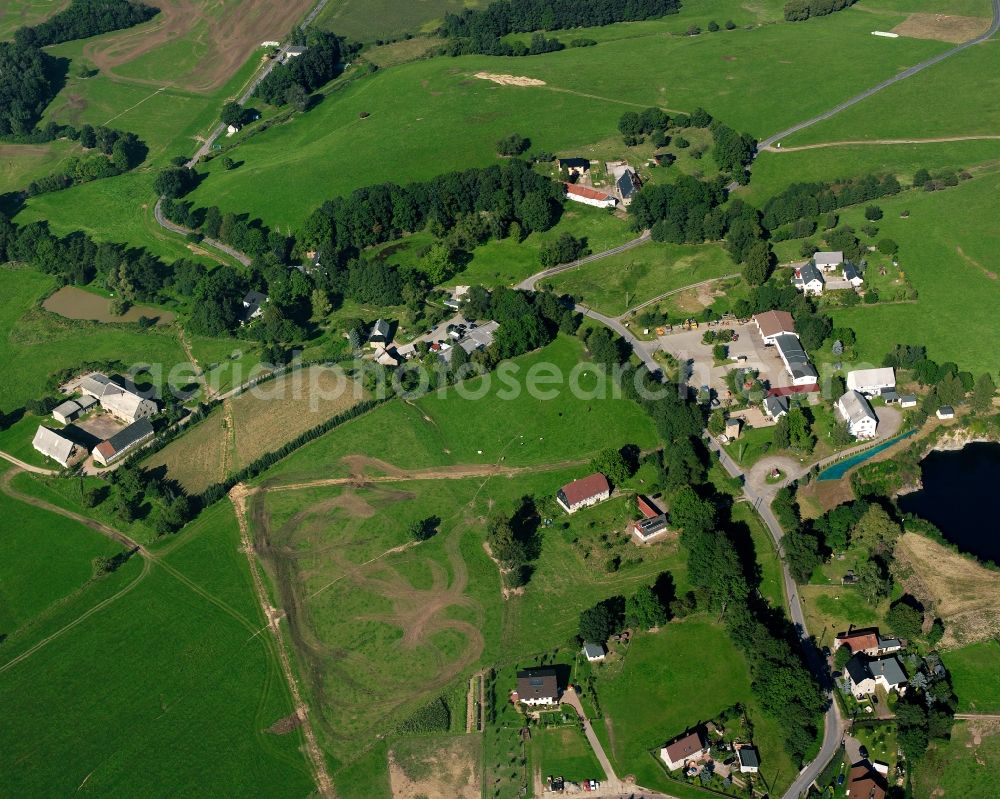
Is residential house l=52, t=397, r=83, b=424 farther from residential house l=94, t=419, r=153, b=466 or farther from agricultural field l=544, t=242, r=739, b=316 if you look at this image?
agricultural field l=544, t=242, r=739, b=316

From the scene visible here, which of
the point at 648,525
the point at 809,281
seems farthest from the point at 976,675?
the point at 809,281

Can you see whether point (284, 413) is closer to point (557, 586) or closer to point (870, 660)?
point (557, 586)

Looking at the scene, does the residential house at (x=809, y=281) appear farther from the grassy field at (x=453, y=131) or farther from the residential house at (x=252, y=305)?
the residential house at (x=252, y=305)

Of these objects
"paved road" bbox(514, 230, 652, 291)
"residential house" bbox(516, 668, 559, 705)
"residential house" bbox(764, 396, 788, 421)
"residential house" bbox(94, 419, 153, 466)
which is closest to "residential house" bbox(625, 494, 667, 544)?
"residential house" bbox(516, 668, 559, 705)

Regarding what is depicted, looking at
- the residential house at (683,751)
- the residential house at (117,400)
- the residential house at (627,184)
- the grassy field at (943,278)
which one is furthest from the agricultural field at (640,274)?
the residential house at (683,751)

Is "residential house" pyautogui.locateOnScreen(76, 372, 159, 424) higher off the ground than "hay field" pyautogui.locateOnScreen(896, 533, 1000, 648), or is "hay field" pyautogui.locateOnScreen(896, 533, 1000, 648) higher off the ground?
"residential house" pyautogui.locateOnScreen(76, 372, 159, 424)

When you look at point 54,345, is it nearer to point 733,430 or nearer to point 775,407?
point 733,430
